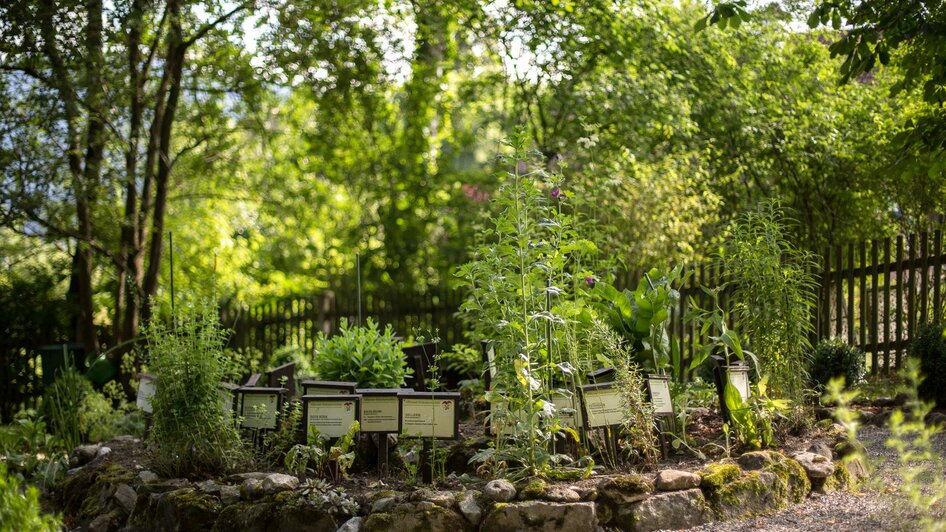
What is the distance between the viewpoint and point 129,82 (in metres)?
8.45

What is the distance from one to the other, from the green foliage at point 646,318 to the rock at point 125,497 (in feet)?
9.14

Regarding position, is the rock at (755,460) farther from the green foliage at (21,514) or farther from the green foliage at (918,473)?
the green foliage at (21,514)

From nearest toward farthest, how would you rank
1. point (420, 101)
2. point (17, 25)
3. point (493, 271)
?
point (493, 271) < point (17, 25) < point (420, 101)

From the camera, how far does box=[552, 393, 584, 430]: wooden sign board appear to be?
15.1 ft

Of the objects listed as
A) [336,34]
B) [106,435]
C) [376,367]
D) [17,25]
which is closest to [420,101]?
[336,34]

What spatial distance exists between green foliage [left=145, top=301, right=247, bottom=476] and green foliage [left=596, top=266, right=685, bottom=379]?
86.6 inches

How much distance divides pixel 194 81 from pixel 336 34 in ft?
5.26

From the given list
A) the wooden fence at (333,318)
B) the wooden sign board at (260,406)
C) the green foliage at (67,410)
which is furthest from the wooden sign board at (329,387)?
the wooden fence at (333,318)

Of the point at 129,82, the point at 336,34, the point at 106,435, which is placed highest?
the point at 336,34

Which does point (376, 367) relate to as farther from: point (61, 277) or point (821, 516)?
point (61, 277)

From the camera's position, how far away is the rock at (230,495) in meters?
4.34

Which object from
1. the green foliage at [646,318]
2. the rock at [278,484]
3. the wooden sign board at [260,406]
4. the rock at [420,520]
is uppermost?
the green foliage at [646,318]

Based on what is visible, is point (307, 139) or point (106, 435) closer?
point (106, 435)

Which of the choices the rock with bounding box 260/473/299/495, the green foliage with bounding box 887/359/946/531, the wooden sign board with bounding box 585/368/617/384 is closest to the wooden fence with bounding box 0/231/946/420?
the wooden sign board with bounding box 585/368/617/384
